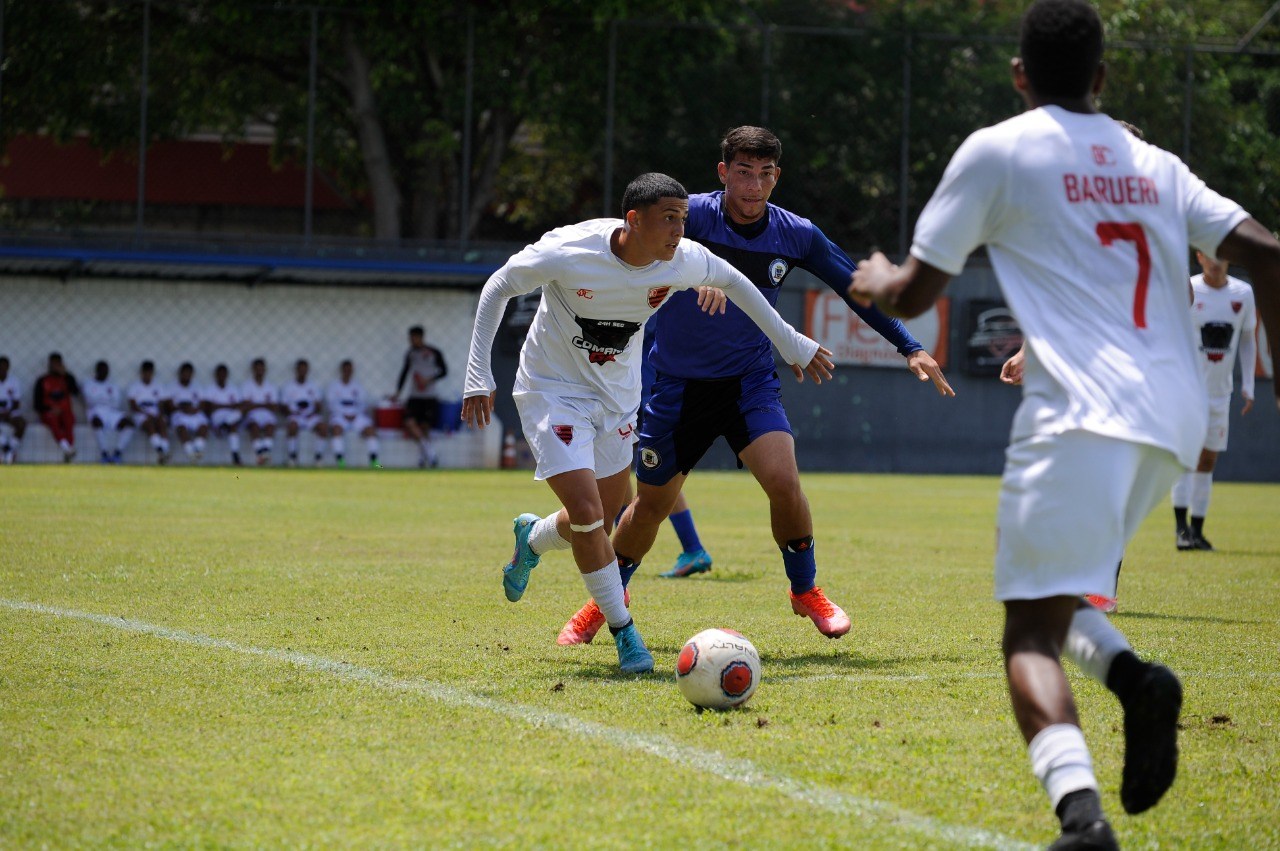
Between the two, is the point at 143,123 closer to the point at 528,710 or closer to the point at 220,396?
the point at 220,396

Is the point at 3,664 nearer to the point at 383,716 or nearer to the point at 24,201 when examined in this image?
the point at 383,716

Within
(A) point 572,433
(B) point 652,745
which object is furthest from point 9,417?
(B) point 652,745

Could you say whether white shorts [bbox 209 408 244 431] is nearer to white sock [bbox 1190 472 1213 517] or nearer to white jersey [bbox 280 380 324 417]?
white jersey [bbox 280 380 324 417]

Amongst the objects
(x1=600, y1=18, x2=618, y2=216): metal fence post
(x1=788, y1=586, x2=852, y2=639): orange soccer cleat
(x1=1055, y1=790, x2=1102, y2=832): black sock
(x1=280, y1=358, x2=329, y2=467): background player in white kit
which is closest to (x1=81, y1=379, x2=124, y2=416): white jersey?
(x1=280, y1=358, x2=329, y2=467): background player in white kit

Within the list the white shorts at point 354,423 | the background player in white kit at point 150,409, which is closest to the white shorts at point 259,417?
the white shorts at point 354,423

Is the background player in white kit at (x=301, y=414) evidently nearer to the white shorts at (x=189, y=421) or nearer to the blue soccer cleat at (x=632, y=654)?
the white shorts at (x=189, y=421)

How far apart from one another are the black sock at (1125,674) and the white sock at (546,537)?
3.76 metres

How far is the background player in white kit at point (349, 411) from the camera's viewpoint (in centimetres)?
2359

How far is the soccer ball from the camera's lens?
5242 mm

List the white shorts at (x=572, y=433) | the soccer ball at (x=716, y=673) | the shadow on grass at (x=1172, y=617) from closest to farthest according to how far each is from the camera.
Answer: the soccer ball at (x=716, y=673) < the white shorts at (x=572, y=433) < the shadow on grass at (x=1172, y=617)

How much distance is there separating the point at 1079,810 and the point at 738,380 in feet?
13.9

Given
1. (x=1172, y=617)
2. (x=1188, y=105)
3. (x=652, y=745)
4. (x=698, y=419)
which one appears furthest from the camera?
(x=1188, y=105)

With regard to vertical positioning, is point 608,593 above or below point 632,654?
above

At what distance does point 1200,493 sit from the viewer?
13.1 meters
